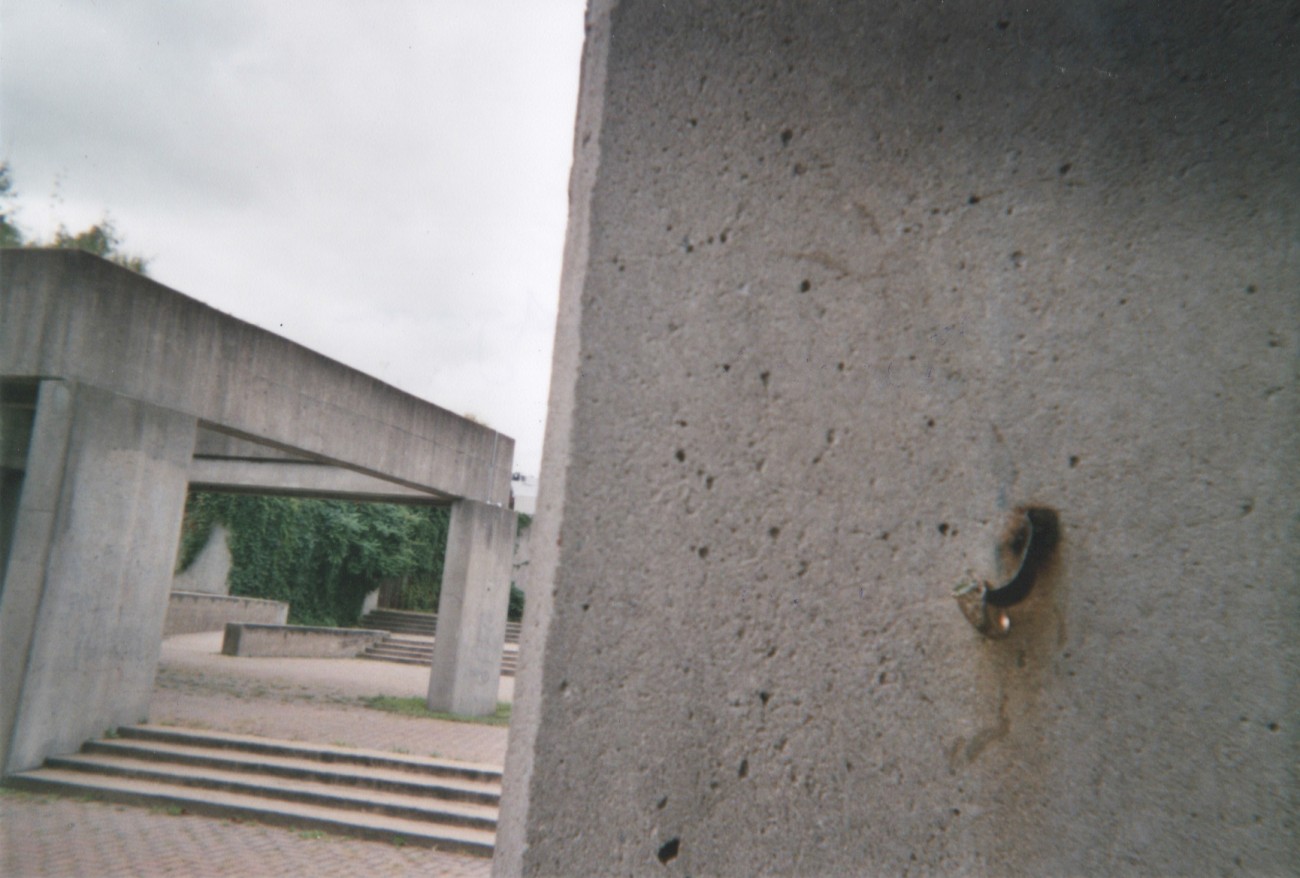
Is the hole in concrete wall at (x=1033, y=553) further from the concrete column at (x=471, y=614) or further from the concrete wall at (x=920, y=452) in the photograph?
the concrete column at (x=471, y=614)

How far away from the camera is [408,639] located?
23.5m

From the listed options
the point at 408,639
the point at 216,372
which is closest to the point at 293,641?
the point at 408,639

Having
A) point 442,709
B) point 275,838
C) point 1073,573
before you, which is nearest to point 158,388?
point 275,838

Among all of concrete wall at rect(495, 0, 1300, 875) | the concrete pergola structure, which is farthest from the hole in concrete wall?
the concrete pergola structure

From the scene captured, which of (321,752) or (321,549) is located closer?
(321,752)

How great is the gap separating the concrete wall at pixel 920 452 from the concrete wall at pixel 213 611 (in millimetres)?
22353

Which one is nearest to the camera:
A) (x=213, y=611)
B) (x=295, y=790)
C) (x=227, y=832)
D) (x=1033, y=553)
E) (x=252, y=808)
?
(x=1033, y=553)

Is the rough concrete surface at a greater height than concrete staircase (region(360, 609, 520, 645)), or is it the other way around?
the rough concrete surface

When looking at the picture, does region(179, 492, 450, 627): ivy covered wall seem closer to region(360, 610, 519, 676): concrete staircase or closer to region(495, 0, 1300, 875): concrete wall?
region(360, 610, 519, 676): concrete staircase

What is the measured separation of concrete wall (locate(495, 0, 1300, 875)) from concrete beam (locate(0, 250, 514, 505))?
25.7 ft

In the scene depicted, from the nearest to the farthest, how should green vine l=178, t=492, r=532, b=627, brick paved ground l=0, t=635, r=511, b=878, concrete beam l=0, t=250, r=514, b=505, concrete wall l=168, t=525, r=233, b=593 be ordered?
brick paved ground l=0, t=635, r=511, b=878, concrete beam l=0, t=250, r=514, b=505, concrete wall l=168, t=525, r=233, b=593, green vine l=178, t=492, r=532, b=627

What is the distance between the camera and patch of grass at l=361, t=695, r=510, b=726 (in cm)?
1209

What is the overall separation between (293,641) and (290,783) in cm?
1328

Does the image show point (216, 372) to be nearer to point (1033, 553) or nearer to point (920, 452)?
point (920, 452)
